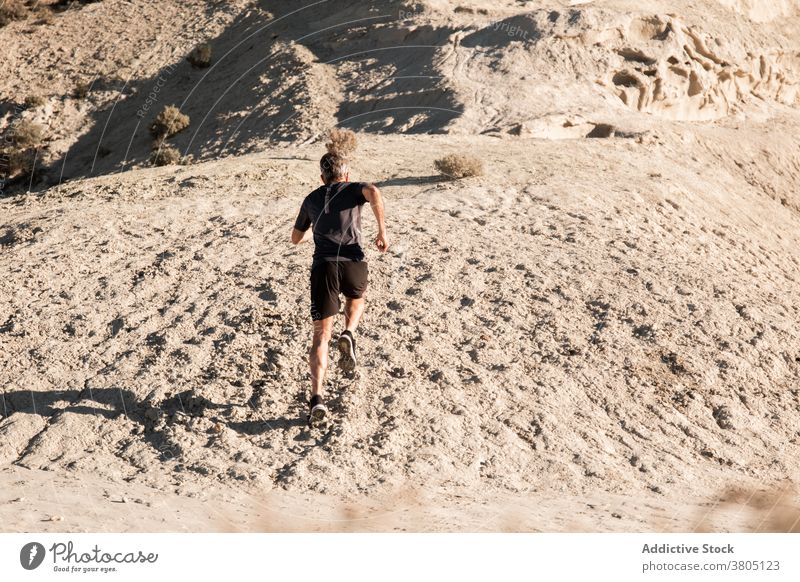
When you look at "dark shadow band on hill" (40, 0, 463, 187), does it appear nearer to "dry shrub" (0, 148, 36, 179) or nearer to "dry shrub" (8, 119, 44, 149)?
"dry shrub" (0, 148, 36, 179)

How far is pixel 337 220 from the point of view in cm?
662

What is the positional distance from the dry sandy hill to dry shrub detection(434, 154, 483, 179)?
0.77 ft

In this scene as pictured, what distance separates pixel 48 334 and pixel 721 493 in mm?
5690

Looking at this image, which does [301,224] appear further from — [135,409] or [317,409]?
[135,409]

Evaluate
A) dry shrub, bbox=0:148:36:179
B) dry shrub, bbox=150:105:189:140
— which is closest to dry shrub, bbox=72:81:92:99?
dry shrub, bbox=0:148:36:179

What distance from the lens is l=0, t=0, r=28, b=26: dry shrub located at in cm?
2695

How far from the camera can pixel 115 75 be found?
23891 millimetres

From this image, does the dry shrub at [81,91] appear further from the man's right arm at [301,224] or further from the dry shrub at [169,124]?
the man's right arm at [301,224]

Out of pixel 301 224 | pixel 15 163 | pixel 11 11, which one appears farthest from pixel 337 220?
pixel 11 11

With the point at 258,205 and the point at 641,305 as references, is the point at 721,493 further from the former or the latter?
the point at 258,205

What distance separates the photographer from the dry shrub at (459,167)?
12.2 meters

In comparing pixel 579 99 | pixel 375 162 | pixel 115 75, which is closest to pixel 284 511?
pixel 375 162

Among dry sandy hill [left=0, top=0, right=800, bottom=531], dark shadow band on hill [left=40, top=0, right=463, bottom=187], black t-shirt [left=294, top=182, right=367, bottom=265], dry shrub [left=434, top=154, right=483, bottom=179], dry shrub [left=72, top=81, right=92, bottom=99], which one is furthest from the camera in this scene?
dry shrub [left=72, top=81, right=92, bottom=99]

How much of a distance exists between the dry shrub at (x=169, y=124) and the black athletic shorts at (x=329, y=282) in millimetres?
14588
